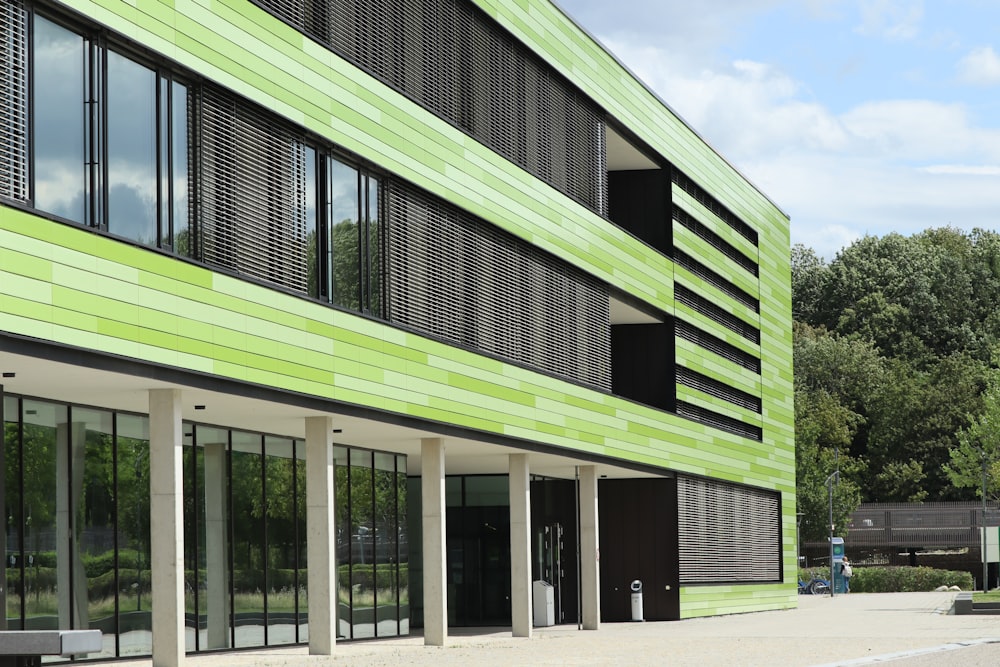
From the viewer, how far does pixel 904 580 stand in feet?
266

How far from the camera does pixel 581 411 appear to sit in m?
38.3

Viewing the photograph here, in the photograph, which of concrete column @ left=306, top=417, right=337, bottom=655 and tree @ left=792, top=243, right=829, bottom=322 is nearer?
concrete column @ left=306, top=417, right=337, bottom=655

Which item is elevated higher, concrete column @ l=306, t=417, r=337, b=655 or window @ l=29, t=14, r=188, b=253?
window @ l=29, t=14, r=188, b=253

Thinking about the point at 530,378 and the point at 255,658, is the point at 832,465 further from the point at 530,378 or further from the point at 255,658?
the point at 255,658

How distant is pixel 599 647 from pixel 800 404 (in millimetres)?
81216

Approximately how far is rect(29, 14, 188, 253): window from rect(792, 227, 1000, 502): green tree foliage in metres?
83.4

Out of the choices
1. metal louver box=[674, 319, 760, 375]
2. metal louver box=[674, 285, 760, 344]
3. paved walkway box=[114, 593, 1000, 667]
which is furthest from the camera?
metal louver box=[674, 285, 760, 344]

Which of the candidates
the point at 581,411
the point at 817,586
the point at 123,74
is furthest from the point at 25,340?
the point at 817,586

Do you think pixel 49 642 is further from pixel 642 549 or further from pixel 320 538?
pixel 642 549

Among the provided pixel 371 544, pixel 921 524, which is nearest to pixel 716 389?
pixel 371 544

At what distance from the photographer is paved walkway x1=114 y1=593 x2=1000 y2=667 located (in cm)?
2448

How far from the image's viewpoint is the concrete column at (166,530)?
21062 mm

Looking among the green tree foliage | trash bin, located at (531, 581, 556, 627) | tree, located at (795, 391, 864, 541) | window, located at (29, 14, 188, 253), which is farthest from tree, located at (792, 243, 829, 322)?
window, located at (29, 14, 188, 253)

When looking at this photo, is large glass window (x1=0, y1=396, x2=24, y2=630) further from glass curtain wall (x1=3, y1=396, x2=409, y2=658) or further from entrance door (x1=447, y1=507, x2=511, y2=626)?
entrance door (x1=447, y1=507, x2=511, y2=626)
